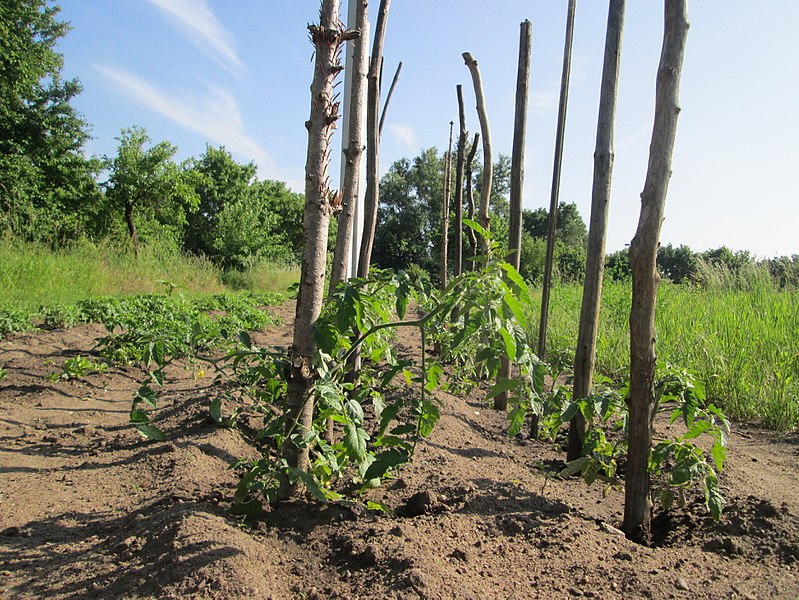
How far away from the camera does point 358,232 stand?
4.45 meters

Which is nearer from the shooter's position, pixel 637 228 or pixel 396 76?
pixel 637 228

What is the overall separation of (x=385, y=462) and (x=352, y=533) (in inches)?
17.6

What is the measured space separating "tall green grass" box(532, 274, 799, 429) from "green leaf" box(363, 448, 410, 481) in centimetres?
207

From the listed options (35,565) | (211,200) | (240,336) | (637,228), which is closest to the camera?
(35,565)

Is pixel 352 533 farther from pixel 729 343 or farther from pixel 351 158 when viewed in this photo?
pixel 729 343

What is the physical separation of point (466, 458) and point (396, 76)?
13.9ft

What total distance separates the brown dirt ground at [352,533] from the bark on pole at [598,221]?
1.82 ft

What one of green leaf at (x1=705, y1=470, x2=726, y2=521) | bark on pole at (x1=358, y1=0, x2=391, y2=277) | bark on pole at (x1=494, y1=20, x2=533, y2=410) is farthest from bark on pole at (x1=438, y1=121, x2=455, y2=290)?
green leaf at (x1=705, y1=470, x2=726, y2=521)

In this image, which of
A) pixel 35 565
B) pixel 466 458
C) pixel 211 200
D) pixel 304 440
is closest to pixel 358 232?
pixel 466 458

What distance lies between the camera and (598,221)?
10.9 feet

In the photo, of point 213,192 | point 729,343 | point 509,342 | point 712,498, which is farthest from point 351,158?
point 213,192

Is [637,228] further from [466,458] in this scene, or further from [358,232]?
[358,232]

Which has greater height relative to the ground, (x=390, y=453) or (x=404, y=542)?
(x=390, y=453)

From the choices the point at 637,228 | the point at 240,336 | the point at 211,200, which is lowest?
the point at 240,336
